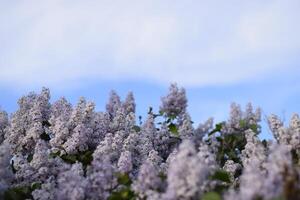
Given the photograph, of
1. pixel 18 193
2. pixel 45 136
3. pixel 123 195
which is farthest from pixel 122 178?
pixel 45 136

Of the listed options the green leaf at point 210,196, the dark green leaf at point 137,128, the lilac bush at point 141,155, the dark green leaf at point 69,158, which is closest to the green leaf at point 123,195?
the lilac bush at point 141,155

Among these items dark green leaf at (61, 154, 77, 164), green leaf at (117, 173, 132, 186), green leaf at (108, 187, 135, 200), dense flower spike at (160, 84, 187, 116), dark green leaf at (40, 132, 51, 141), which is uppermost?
dark green leaf at (40, 132, 51, 141)

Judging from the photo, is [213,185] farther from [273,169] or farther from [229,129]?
[229,129]

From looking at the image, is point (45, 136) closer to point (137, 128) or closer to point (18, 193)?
point (137, 128)

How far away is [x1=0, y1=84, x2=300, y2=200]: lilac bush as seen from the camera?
213 inches

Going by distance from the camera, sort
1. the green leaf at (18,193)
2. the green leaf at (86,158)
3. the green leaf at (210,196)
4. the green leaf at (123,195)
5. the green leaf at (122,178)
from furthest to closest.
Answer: the green leaf at (86,158), the green leaf at (18,193), the green leaf at (122,178), the green leaf at (123,195), the green leaf at (210,196)

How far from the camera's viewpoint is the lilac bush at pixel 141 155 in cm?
541

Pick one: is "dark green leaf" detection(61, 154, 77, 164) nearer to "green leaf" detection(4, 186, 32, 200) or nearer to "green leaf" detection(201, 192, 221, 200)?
"green leaf" detection(4, 186, 32, 200)

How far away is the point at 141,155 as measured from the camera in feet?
34.4

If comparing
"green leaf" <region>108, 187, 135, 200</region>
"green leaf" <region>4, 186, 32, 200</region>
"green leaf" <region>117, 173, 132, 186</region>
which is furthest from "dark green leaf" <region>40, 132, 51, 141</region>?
"green leaf" <region>108, 187, 135, 200</region>

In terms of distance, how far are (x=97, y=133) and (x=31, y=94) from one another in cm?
297

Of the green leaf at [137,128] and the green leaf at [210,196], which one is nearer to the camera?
the green leaf at [210,196]

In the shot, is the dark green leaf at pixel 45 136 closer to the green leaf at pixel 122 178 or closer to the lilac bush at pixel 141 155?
the lilac bush at pixel 141 155

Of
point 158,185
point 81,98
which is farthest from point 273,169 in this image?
point 81,98
